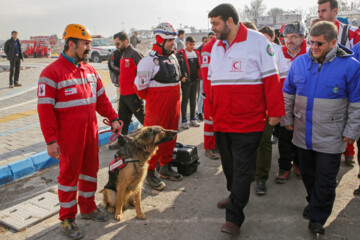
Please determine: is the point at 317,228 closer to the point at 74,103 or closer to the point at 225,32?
the point at 225,32

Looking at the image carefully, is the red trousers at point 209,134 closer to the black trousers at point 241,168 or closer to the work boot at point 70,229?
the black trousers at point 241,168

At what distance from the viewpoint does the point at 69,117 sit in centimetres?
324

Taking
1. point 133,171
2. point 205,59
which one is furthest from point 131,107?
point 133,171

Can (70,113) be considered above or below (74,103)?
below

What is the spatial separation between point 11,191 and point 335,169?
14.3 ft

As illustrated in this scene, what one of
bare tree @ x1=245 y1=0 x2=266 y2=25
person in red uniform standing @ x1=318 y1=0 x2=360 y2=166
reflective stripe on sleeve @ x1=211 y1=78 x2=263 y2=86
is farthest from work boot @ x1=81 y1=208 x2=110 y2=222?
bare tree @ x1=245 y1=0 x2=266 y2=25

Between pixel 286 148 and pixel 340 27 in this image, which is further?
pixel 340 27

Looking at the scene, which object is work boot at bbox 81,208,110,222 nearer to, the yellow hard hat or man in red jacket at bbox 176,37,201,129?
the yellow hard hat

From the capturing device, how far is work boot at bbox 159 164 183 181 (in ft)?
15.7

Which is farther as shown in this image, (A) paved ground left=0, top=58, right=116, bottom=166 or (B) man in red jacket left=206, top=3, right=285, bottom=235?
(A) paved ground left=0, top=58, right=116, bottom=166

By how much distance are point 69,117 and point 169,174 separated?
207 cm

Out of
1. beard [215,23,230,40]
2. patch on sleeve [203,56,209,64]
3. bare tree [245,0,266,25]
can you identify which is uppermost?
bare tree [245,0,266,25]

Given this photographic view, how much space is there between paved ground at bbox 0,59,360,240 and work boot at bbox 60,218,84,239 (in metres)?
0.09

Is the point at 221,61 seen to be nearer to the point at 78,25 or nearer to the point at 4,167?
the point at 78,25
